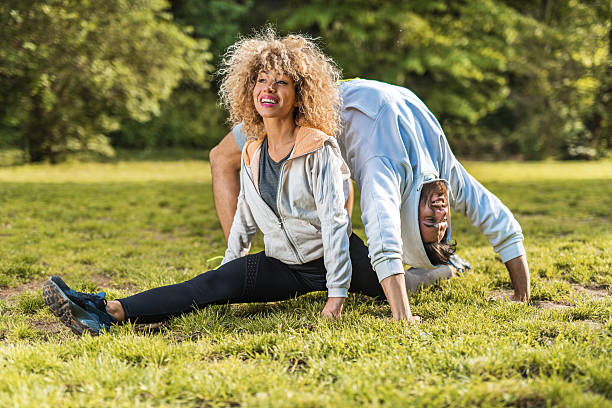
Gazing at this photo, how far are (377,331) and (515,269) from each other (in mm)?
1333

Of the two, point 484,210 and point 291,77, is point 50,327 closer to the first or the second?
point 291,77

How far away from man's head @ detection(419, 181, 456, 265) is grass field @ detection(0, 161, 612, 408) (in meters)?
0.39

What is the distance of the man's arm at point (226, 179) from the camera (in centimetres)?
503

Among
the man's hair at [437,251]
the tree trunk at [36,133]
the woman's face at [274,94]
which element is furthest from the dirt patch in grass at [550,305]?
the tree trunk at [36,133]

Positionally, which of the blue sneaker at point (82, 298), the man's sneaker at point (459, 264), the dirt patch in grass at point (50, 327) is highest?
the blue sneaker at point (82, 298)

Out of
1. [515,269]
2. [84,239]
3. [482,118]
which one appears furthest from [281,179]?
[482,118]

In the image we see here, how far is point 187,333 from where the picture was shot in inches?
136

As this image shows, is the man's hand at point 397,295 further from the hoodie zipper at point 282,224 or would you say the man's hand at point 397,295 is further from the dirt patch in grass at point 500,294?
the dirt patch in grass at point 500,294

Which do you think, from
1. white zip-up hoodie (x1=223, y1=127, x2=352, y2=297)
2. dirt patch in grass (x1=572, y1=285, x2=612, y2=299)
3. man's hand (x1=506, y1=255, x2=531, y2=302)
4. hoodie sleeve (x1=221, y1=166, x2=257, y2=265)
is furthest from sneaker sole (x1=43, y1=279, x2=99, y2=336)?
dirt patch in grass (x1=572, y1=285, x2=612, y2=299)

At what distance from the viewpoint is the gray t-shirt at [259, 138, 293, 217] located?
370 centimetres

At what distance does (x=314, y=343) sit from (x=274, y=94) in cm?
150

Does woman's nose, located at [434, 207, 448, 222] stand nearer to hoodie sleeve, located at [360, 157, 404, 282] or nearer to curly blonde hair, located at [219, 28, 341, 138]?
hoodie sleeve, located at [360, 157, 404, 282]

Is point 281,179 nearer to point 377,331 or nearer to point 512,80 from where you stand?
point 377,331

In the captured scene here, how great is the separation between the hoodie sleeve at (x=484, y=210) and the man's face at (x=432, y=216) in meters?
0.41
